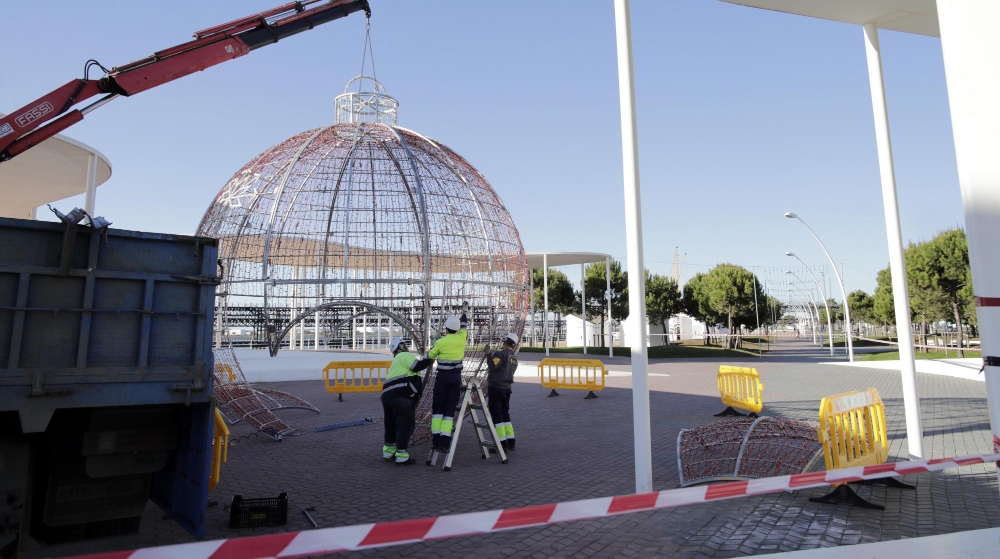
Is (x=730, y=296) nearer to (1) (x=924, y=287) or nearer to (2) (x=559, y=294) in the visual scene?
(2) (x=559, y=294)

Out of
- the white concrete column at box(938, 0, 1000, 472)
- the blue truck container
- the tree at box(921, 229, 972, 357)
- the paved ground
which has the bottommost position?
the paved ground

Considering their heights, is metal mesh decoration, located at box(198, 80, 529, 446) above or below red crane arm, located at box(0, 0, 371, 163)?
below

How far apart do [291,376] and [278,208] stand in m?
12.4

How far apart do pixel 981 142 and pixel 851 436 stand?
120 inches

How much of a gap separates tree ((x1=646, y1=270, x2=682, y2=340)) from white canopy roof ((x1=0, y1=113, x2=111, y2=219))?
40.0 metres

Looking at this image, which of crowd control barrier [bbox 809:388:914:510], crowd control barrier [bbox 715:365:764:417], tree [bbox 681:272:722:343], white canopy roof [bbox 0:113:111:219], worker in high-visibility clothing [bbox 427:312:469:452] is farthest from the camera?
tree [bbox 681:272:722:343]

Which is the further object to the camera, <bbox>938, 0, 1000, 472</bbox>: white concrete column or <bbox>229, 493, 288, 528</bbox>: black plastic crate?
<bbox>229, 493, 288, 528</bbox>: black plastic crate

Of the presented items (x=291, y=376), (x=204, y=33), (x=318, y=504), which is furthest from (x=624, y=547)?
(x=291, y=376)

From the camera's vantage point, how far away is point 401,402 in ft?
26.0

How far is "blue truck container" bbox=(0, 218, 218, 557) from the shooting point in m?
3.77

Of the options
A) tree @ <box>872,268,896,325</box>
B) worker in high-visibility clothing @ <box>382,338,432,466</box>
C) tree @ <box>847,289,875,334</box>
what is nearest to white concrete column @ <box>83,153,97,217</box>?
worker in high-visibility clothing @ <box>382,338,432,466</box>

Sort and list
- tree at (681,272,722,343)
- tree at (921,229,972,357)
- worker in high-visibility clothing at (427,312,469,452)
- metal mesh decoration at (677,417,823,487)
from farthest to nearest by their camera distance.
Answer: tree at (681,272,722,343) < tree at (921,229,972,357) < worker in high-visibility clothing at (427,312,469,452) < metal mesh decoration at (677,417,823,487)

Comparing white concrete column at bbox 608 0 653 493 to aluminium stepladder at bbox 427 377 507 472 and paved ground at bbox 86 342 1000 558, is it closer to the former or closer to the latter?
paved ground at bbox 86 342 1000 558

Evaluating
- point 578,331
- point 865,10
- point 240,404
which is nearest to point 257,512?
point 240,404
